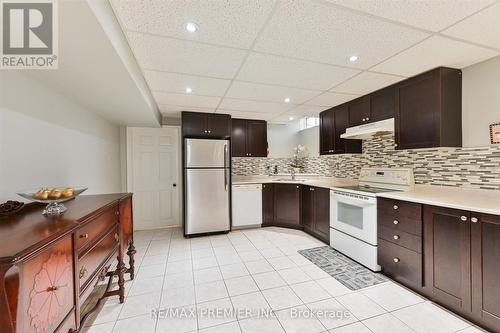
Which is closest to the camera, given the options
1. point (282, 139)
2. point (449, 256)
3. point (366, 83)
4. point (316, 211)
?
point (449, 256)

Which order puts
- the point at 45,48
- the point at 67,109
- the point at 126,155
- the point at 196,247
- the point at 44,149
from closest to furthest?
the point at 45,48 → the point at 44,149 → the point at 67,109 → the point at 196,247 → the point at 126,155

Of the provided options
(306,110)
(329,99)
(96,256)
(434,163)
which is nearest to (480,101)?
(434,163)

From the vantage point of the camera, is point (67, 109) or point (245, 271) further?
point (245, 271)

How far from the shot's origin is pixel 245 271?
241 centimetres

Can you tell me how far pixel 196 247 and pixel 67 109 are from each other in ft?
7.66

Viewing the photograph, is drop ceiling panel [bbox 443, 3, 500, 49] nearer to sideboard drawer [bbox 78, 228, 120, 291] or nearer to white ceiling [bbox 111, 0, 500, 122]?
white ceiling [bbox 111, 0, 500, 122]

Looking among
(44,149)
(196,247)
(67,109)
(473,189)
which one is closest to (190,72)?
(67,109)

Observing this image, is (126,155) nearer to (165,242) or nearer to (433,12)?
(165,242)

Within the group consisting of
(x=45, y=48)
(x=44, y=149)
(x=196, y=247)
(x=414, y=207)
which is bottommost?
(x=196, y=247)

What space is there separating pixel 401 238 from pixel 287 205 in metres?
2.05

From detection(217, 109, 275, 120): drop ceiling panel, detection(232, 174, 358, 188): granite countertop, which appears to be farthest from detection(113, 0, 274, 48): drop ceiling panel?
detection(232, 174, 358, 188): granite countertop

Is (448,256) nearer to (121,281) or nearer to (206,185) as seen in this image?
(121,281)

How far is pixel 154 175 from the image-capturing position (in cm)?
410

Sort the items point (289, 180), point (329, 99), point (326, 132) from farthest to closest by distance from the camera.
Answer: point (289, 180)
point (326, 132)
point (329, 99)
